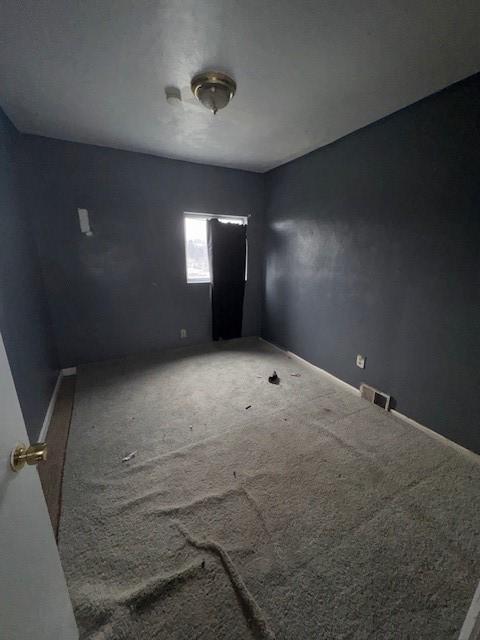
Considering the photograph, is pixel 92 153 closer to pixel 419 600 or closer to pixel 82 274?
pixel 82 274

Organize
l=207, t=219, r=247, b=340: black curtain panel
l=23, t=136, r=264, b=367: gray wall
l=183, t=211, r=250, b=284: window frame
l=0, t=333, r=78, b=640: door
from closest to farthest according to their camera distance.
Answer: l=0, t=333, r=78, b=640: door, l=23, t=136, r=264, b=367: gray wall, l=183, t=211, r=250, b=284: window frame, l=207, t=219, r=247, b=340: black curtain panel

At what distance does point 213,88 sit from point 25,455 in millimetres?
2006

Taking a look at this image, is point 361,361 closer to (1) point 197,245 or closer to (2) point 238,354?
(2) point 238,354

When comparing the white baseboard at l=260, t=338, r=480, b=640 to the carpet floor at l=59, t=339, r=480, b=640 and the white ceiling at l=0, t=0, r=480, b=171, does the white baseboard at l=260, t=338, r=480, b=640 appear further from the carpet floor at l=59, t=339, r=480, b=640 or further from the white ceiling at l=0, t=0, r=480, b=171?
the white ceiling at l=0, t=0, r=480, b=171

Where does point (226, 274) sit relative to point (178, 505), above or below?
above

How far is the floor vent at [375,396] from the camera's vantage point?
7.11ft

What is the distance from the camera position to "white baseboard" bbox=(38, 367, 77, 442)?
6.21 ft

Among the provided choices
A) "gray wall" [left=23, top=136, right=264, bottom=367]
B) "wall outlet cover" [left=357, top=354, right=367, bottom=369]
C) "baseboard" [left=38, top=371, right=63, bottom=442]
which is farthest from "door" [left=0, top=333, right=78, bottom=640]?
"gray wall" [left=23, top=136, right=264, bottom=367]

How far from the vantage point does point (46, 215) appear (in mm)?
2480

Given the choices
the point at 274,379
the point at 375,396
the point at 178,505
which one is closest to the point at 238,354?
the point at 274,379

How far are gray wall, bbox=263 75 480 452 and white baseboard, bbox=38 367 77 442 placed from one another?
257 cm

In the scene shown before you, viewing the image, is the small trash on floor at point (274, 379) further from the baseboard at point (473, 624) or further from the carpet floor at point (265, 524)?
the baseboard at point (473, 624)

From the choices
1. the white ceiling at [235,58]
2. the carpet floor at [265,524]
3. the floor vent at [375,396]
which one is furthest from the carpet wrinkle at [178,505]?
the white ceiling at [235,58]

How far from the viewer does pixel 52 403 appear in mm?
2244
